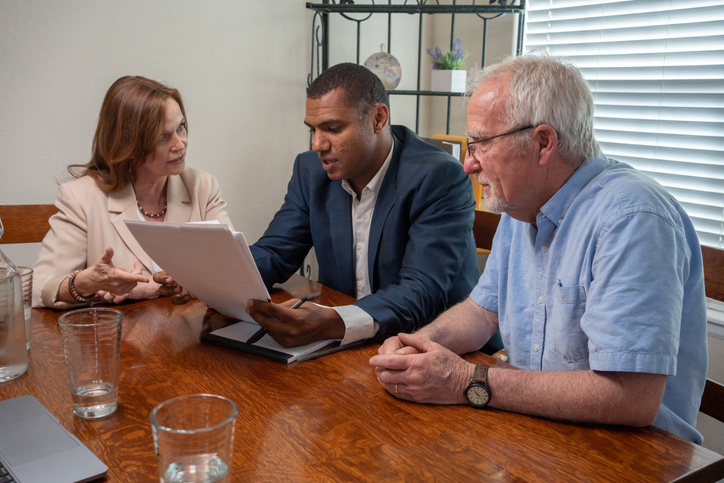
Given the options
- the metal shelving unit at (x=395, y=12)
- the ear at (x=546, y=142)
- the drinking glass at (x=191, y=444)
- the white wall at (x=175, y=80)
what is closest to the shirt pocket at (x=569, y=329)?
the ear at (x=546, y=142)

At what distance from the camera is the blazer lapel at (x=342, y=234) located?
1.84 metres

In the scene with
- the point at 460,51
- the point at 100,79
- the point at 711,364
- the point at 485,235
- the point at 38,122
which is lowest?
the point at 711,364

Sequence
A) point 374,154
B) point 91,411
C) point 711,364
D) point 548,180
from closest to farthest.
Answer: point 91,411 → point 548,180 → point 374,154 → point 711,364

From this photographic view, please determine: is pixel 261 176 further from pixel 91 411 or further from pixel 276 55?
pixel 91 411

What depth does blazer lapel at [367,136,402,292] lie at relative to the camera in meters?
1.75

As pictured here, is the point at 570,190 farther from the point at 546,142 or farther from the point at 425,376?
the point at 425,376

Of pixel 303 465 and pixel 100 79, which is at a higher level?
pixel 100 79

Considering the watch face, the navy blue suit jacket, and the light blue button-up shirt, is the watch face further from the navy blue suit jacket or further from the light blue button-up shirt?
the navy blue suit jacket

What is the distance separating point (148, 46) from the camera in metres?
2.54

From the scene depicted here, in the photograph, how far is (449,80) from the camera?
110 inches

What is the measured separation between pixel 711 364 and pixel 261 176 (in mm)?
2116

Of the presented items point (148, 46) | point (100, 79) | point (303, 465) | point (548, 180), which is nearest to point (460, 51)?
point (148, 46)

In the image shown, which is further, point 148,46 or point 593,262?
point 148,46

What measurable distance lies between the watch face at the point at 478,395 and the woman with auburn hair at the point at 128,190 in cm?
95
